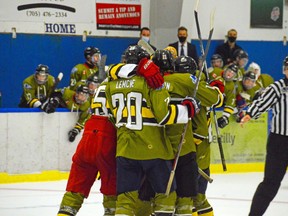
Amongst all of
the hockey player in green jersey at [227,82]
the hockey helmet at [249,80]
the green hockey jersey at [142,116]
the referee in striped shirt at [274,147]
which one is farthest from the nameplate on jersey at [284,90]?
the hockey helmet at [249,80]

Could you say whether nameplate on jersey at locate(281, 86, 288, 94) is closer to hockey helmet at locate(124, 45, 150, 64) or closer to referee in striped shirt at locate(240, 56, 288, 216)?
referee in striped shirt at locate(240, 56, 288, 216)

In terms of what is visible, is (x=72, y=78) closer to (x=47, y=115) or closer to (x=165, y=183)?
(x=47, y=115)

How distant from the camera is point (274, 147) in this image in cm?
746

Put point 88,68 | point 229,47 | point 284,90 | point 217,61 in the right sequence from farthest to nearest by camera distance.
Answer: point 229,47 → point 217,61 → point 88,68 → point 284,90

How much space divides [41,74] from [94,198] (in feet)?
7.83

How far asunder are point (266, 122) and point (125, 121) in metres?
6.26

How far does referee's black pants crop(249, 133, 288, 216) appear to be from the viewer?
24.3ft

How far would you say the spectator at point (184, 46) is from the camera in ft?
43.6

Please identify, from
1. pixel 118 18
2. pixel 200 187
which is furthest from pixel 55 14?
pixel 200 187

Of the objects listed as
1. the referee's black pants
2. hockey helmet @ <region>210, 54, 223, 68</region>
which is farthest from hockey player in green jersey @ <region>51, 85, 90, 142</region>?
the referee's black pants

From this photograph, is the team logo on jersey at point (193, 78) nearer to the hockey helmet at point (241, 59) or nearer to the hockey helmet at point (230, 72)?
the hockey helmet at point (230, 72)

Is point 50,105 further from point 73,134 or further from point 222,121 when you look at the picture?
point 222,121

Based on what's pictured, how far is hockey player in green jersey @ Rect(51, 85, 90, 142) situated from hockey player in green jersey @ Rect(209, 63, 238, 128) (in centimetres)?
172

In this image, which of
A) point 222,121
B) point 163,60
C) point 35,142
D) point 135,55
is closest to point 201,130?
point 163,60
